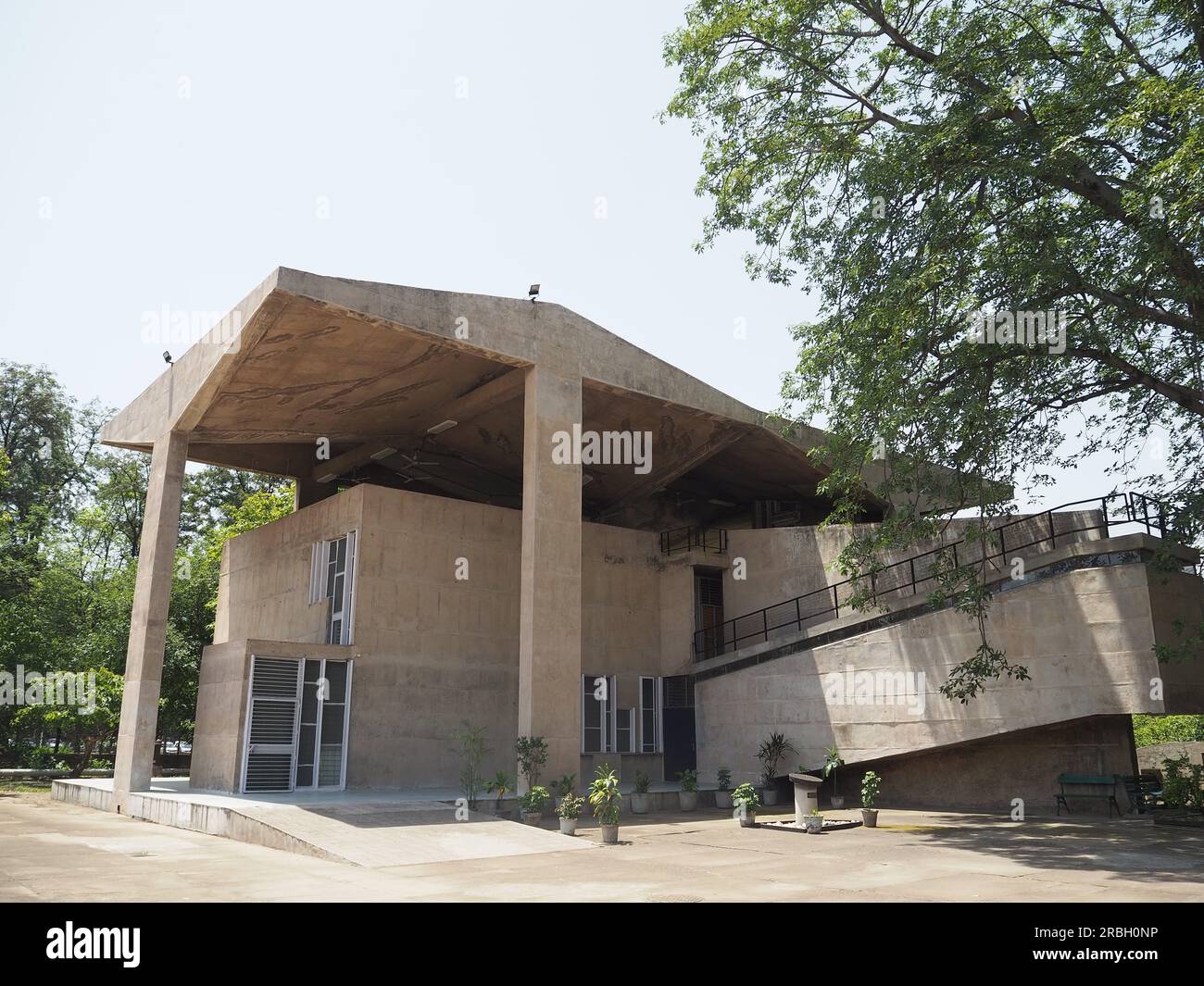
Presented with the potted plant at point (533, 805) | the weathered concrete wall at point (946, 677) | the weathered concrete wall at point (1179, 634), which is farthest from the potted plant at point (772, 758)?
the weathered concrete wall at point (1179, 634)

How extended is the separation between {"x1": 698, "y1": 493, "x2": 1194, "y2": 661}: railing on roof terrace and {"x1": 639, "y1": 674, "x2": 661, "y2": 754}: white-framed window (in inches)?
60.7

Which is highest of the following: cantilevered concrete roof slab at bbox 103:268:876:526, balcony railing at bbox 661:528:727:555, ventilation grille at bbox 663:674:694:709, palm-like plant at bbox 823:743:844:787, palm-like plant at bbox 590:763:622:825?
cantilevered concrete roof slab at bbox 103:268:876:526

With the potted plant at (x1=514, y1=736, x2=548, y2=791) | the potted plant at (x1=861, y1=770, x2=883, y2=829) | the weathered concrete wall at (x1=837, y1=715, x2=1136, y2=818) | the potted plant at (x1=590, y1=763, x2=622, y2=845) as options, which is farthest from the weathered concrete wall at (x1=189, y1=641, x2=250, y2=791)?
the weathered concrete wall at (x1=837, y1=715, x2=1136, y2=818)

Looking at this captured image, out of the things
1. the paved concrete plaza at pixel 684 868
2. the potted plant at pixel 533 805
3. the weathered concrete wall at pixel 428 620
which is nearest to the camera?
the paved concrete plaza at pixel 684 868

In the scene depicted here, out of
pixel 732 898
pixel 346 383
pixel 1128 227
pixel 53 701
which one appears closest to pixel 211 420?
pixel 346 383

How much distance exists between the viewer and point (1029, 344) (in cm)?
1450

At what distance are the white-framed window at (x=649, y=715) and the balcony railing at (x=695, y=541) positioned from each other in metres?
3.92

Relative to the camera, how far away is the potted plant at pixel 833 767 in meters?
19.7

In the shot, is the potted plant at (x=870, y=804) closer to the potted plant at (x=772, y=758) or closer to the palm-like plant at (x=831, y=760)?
the palm-like plant at (x=831, y=760)

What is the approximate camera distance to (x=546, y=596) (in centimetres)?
1898

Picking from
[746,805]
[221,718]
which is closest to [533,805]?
[746,805]

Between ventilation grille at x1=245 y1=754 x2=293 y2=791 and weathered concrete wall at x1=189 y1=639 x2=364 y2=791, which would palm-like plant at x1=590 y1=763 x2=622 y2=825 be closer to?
ventilation grille at x1=245 y1=754 x2=293 y2=791

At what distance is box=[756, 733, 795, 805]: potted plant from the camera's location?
2142 cm

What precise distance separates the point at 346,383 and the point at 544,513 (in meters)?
5.82
